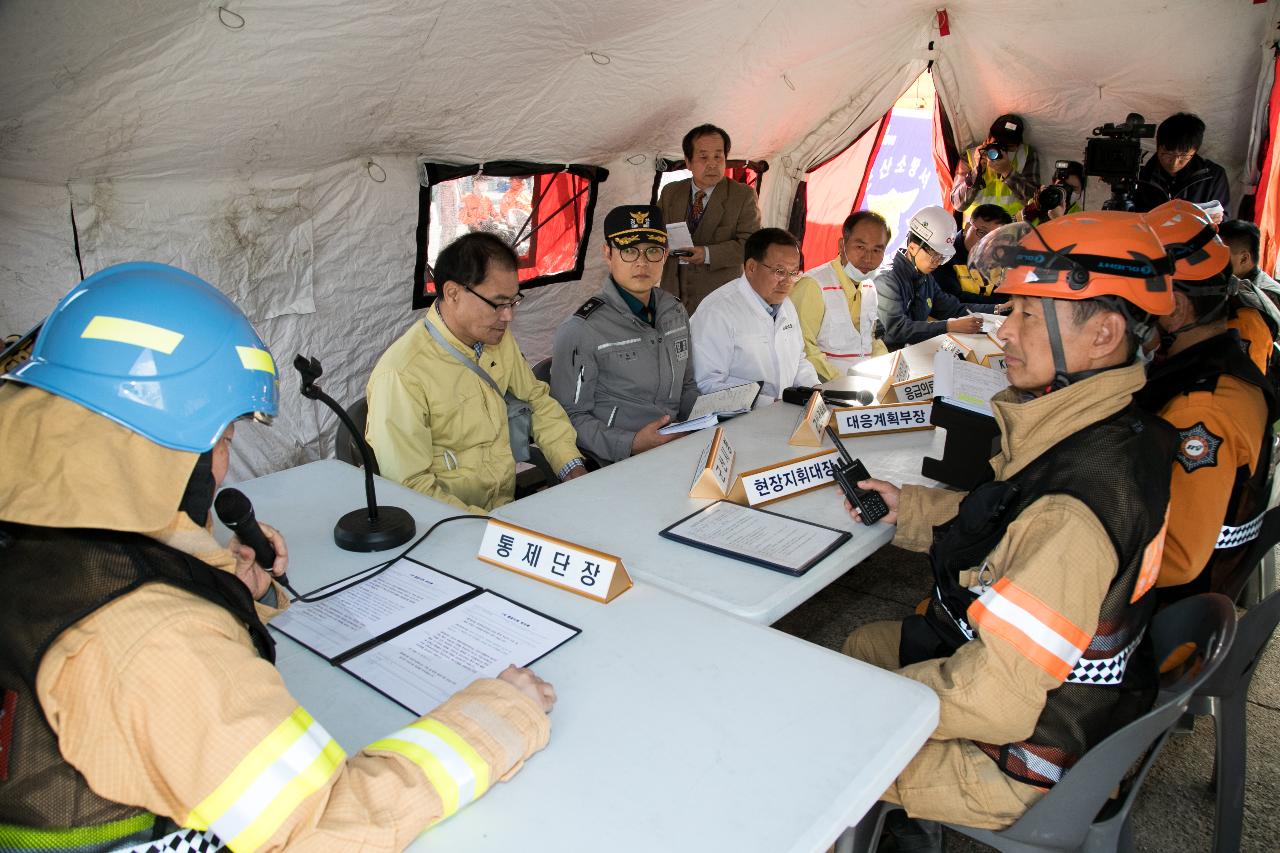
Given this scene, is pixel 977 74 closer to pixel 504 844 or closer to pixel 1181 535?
pixel 1181 535

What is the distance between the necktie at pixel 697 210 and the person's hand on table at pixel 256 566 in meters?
3.82

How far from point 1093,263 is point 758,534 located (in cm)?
82

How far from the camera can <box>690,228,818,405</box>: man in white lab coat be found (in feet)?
10.8

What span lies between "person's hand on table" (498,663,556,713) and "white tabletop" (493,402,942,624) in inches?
17.2

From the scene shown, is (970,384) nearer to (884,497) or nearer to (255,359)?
(884,497)

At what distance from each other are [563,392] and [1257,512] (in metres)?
2.08

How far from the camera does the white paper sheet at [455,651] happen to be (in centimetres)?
114

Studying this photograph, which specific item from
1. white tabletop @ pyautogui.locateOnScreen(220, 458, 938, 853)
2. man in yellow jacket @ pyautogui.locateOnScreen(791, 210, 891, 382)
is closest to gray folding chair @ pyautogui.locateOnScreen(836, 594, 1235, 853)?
white tabletop @ pyautogui.locateOnScreen(220, 458, 938, 853)

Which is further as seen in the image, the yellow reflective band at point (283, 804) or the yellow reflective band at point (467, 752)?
the yellow reflective band at point (467, 752)

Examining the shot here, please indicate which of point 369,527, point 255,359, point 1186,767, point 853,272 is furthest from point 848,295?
point 255,359

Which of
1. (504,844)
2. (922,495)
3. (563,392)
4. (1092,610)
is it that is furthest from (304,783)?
(563,392)

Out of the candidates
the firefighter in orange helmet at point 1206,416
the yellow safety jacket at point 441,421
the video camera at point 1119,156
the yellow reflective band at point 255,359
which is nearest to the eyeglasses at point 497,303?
the yellow safety jacket at point 441,421

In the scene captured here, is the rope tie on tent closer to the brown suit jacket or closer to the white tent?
the white tent

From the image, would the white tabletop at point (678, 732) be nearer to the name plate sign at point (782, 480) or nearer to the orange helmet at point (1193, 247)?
the name plate sign at point (782, 480)
